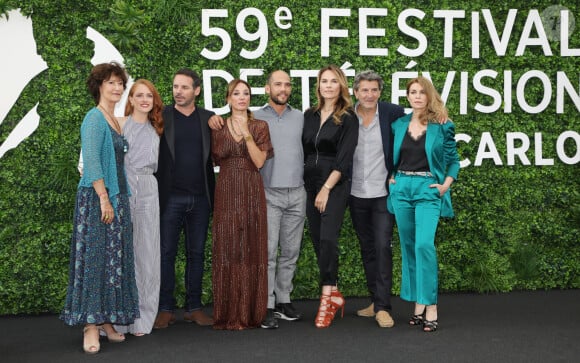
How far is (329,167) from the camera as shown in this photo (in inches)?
191

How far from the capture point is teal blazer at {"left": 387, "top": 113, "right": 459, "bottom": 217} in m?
4.75

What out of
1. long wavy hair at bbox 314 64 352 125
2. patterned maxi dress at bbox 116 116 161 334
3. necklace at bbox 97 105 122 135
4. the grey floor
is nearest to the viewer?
the grey floor

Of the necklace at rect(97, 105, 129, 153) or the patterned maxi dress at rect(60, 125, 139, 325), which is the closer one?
the patterned maxi dress at rect(60, 125, 139, 325)

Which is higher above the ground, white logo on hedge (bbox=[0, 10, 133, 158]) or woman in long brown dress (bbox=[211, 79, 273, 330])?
white logo on hedge (bbox=[0, 10, 133, 158])

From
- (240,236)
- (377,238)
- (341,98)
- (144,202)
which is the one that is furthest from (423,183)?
(144,202)

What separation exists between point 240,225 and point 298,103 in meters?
1.47

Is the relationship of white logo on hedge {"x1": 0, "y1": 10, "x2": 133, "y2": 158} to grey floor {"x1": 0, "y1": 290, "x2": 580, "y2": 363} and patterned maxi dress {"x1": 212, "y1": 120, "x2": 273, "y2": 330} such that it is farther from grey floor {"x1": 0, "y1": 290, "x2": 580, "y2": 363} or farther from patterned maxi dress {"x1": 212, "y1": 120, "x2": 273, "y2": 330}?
patterned maxi dress {"x1": 212, "y1": 120, "x2": 273, "y2": 330}

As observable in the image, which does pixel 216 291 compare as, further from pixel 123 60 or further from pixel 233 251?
pixel 123 60

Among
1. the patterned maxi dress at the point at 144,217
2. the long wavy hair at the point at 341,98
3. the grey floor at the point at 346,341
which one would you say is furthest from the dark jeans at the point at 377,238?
the patterned maxi dress at the point at 144,217

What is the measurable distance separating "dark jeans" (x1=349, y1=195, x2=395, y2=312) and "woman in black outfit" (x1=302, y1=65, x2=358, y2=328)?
0.20 m

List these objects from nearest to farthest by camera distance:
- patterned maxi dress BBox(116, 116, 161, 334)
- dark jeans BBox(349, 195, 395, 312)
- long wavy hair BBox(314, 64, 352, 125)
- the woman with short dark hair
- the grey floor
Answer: the grey floor < the woman with short dark hair < patterned maxi dress BBox(116, 116, 161, 334) < long wavy hair BBox(314, 64, 352, 125) < dark jeans BBox(349, 195, 395, 312)

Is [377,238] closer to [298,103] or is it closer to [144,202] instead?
[298,103]

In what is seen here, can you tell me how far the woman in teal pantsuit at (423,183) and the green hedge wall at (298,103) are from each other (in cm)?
108

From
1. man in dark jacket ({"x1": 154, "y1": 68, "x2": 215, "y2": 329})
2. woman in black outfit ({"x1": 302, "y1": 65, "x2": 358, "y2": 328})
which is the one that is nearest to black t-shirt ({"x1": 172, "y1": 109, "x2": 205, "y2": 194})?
man in dark jacket ({"x1": 154, "y1": 68, "x2": 215, "y2": 329})
